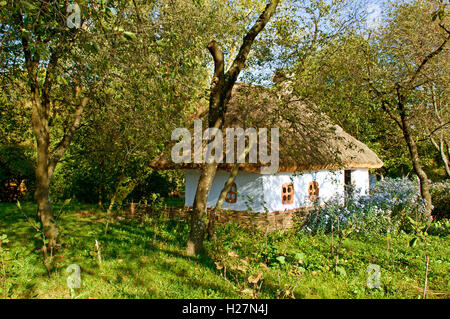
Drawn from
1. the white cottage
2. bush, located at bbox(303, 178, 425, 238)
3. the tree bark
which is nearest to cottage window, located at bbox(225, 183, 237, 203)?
the white cottage

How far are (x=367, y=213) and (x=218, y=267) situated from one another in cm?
732

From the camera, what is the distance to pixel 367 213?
9.87m

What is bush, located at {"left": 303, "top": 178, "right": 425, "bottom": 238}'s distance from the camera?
9398mm

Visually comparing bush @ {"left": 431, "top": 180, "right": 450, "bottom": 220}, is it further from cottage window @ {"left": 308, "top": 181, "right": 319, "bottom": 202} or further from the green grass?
cottage window @ {"left": 308, "top": 181, "right": 319, "bottom": 202}

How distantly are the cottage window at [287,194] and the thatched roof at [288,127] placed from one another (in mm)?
894

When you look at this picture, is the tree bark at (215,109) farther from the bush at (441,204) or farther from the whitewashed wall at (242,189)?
the bush at (441,204)

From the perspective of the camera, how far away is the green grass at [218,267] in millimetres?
4871

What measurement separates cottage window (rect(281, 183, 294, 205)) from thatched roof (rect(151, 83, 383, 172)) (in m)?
0.89

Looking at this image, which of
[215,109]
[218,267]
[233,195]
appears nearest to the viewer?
[218,267]

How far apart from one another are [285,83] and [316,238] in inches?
178

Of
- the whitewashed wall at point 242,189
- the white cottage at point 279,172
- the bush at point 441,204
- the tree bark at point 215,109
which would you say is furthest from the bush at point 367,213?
the tree bark at point 215,109

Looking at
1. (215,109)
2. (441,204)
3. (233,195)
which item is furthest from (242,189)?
(441,204)

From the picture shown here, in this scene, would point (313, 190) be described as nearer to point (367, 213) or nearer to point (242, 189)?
point (367, 213)

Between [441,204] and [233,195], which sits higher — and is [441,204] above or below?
below
